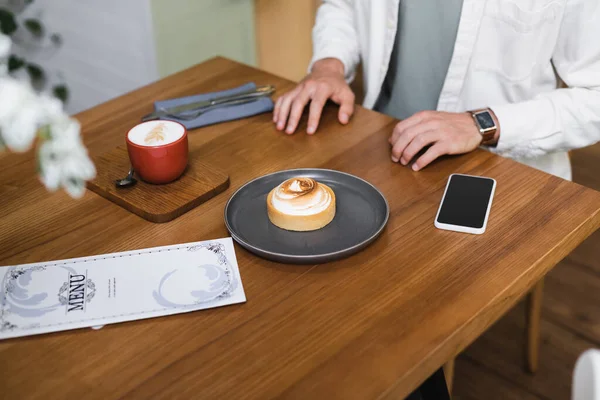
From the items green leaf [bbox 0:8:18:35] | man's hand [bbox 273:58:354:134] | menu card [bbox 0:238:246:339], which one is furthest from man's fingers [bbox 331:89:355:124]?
green leaf [bbox 0:8:18:35]

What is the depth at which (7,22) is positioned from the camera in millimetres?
2611

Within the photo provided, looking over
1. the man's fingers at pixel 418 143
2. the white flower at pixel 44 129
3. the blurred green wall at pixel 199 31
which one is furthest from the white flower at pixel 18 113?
the blurred green wall at pixel 199 31

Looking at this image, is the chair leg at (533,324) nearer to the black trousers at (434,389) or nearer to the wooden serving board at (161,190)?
the black trousers at (434,389)

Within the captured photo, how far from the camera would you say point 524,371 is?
189cm

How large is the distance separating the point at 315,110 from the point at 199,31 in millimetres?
1416

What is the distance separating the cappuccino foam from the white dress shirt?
0.60 m

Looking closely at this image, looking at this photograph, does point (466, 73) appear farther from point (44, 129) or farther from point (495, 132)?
point (44, 129)

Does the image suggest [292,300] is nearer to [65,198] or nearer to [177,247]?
[177,247]

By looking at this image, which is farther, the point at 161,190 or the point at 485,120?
the point at 485,120

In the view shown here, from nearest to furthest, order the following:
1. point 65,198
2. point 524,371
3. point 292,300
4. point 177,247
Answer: point 292,300 < point 177,247 < point 65,198 < point 524,371

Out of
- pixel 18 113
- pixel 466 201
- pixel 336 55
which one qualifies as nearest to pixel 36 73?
pixel 336 55

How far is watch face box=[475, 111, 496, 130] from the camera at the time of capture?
4.32 feet

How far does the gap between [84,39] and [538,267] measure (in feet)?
7.34

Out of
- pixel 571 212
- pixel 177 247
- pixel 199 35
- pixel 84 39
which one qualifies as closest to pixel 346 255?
pixel 177 247
